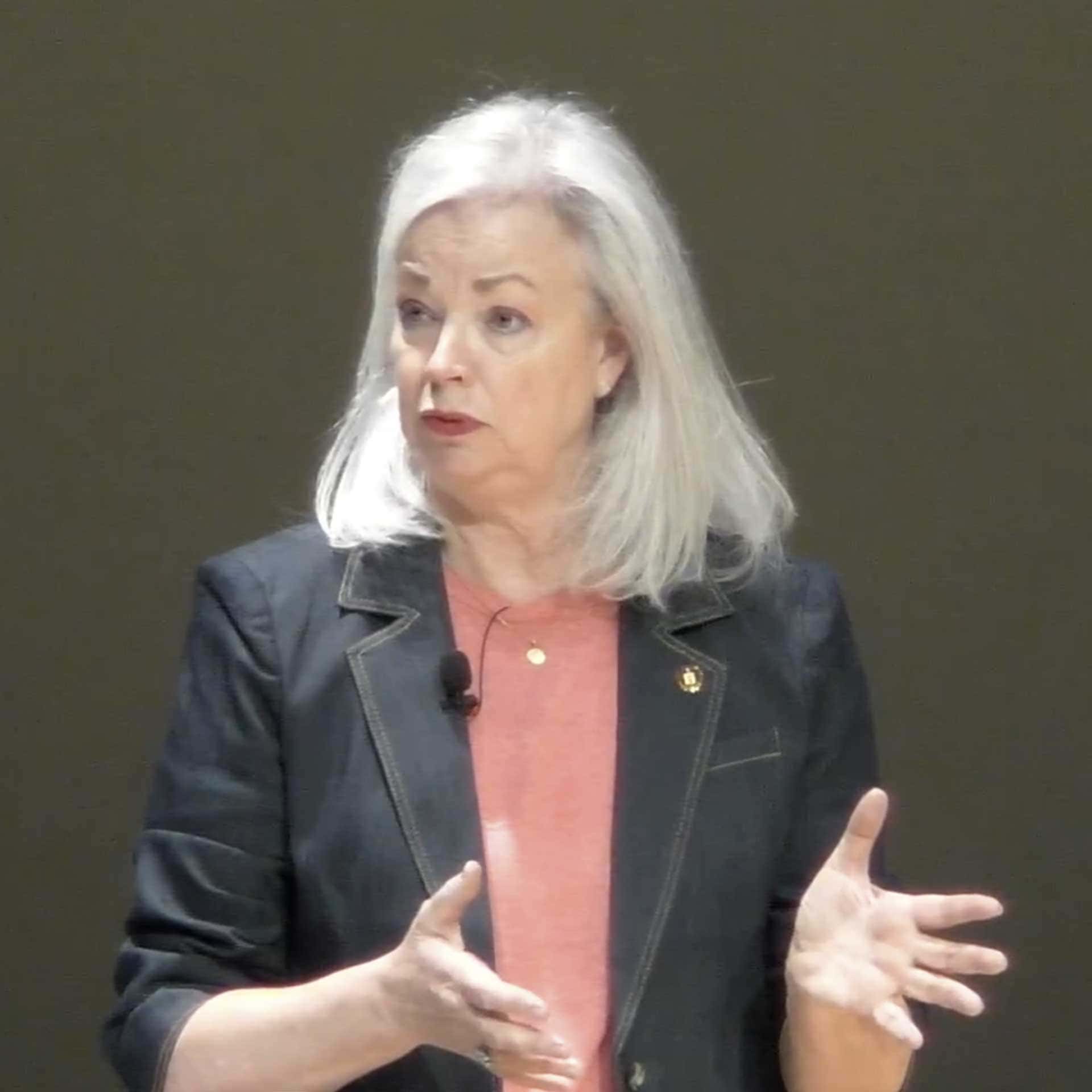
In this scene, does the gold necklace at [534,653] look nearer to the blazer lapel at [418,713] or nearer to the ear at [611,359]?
the blazer lapel at [418,713]

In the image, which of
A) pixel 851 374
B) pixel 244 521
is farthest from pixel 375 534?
pixel 851 374

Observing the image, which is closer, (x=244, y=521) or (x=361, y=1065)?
(x=361, y=1065)

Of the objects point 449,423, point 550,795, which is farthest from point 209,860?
point 449,423

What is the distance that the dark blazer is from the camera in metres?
1.49

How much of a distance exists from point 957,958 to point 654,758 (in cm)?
30

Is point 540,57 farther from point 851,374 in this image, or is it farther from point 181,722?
point 181,722

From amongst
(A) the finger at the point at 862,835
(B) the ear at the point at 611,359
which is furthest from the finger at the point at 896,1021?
(B) the ear at the point at 611,359

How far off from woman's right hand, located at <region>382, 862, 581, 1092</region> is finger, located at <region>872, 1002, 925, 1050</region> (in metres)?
0.24

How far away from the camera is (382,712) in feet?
5.04

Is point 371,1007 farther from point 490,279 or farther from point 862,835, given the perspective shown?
point 490,279

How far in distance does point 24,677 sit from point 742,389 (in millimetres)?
1014

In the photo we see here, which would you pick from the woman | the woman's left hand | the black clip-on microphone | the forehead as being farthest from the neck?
the woman's left hand

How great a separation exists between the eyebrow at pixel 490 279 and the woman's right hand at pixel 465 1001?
0.50m

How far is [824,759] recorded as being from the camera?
5.40 ft
